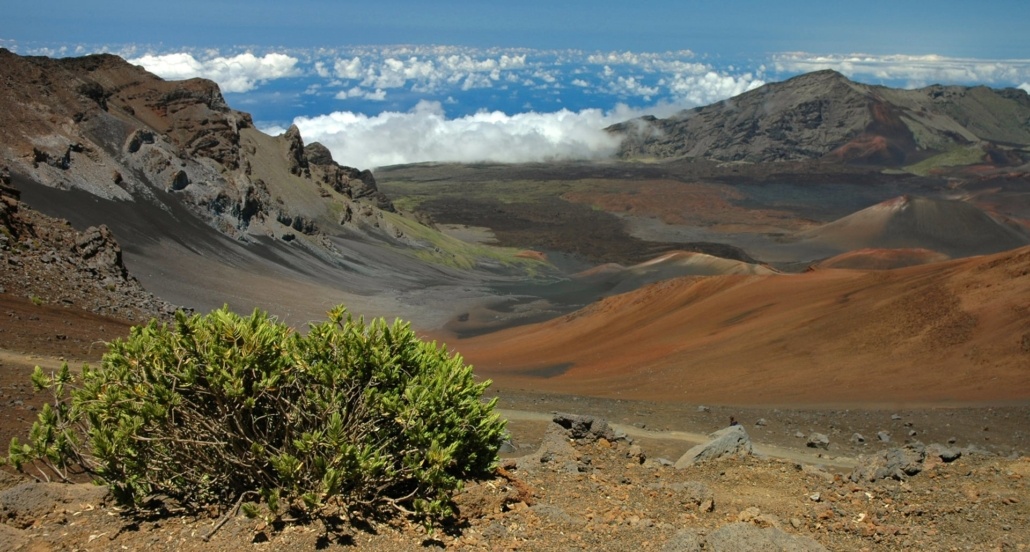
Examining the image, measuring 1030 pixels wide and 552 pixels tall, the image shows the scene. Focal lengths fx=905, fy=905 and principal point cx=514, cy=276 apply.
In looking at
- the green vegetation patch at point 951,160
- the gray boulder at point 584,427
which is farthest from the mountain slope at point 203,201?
the green vegetation patch at point 951,160

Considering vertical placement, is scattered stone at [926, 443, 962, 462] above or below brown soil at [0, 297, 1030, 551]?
below

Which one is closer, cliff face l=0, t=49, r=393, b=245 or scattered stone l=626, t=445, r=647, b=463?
scattered stone l=626, t=445, r=647, b=463

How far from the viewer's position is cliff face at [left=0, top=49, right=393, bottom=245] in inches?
1628

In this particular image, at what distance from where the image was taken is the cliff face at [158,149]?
41344 millimetres

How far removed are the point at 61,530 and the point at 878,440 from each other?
1437 cm

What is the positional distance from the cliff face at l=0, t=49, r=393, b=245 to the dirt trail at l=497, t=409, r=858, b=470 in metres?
29.0

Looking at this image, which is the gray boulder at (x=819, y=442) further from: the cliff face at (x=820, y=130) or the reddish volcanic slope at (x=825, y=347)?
the cliff face at (x=820, y=130)

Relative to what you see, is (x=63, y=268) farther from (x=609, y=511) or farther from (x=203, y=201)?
(x=203, y=201)

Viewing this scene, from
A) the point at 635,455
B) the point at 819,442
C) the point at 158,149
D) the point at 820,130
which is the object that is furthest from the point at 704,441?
the point at 820,130

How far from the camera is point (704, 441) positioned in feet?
51.9

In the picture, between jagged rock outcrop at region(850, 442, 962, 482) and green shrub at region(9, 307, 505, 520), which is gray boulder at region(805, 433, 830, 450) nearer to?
jagged rock outcrop at region(850, 442, 962, 482)

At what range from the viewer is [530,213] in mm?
116438

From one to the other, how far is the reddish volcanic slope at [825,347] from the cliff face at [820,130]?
5914 inches

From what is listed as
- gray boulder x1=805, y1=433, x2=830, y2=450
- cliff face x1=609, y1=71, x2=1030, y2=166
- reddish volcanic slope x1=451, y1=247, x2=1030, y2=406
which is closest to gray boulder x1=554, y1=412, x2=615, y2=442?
gray boulder x1=805, y1=433, x2=830, y2=450
